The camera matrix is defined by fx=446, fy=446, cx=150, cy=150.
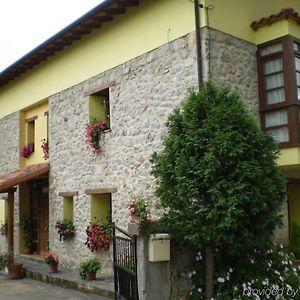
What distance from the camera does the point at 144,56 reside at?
9492mm

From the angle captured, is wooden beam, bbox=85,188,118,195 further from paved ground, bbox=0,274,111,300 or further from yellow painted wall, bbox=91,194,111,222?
paved ground, bbox=0,274,111,300

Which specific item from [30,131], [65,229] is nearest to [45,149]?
[30,131]

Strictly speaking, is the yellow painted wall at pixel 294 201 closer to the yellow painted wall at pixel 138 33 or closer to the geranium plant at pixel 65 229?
the yellow painted wall at pixel 138 33

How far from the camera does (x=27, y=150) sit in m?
14.0

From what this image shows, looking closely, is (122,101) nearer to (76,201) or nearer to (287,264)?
(76,201)

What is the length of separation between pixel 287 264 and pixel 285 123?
8.39ft

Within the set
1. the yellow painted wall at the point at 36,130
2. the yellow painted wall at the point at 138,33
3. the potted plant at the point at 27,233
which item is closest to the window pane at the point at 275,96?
the yellow painted wall at the point at 138,33

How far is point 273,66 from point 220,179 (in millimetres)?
3365

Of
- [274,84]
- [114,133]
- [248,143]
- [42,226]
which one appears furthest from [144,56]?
[42,226]

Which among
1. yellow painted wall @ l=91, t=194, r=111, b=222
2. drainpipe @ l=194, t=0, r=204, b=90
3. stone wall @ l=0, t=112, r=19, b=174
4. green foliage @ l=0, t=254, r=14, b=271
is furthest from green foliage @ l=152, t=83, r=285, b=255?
stone wall @ l=0, t=112, r=19, b=174

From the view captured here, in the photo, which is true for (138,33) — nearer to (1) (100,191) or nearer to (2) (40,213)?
(1) (100,191)

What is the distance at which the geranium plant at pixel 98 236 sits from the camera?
10.1m

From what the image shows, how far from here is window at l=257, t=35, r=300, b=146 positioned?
823 centimetres

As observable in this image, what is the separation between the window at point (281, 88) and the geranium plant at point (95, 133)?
3798mm
